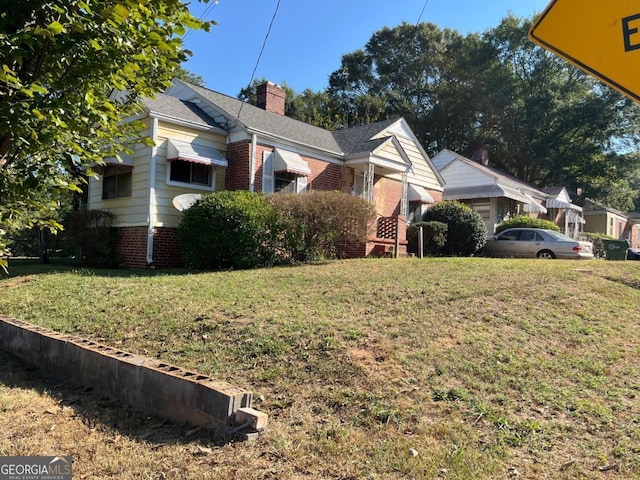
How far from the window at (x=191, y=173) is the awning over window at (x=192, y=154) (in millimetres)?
403

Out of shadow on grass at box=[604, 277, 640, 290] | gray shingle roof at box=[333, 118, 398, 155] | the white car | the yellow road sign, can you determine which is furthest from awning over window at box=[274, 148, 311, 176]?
the yellow road sign

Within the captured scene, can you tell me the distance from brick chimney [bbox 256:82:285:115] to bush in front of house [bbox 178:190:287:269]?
8.47 metres

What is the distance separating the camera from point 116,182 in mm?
14008

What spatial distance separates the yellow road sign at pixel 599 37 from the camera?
1807mm

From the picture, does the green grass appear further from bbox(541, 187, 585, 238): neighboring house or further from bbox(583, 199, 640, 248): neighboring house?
bbox(583, 199, 640, 248): neighboring house

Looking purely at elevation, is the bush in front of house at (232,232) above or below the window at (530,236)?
below

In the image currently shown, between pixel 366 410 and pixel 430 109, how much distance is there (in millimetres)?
44721

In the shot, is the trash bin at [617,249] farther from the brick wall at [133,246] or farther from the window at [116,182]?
the window at [116,182]

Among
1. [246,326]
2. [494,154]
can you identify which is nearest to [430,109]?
[494,154]

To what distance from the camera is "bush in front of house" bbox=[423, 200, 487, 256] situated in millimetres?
18516

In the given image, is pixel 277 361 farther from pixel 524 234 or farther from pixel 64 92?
pixel 524 234

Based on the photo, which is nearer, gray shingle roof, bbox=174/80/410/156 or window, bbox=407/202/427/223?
gray shingle roof, bbox=174/80/410/156

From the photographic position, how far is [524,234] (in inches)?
749

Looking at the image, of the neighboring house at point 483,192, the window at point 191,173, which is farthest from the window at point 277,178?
the neighboring house at point 483,192
